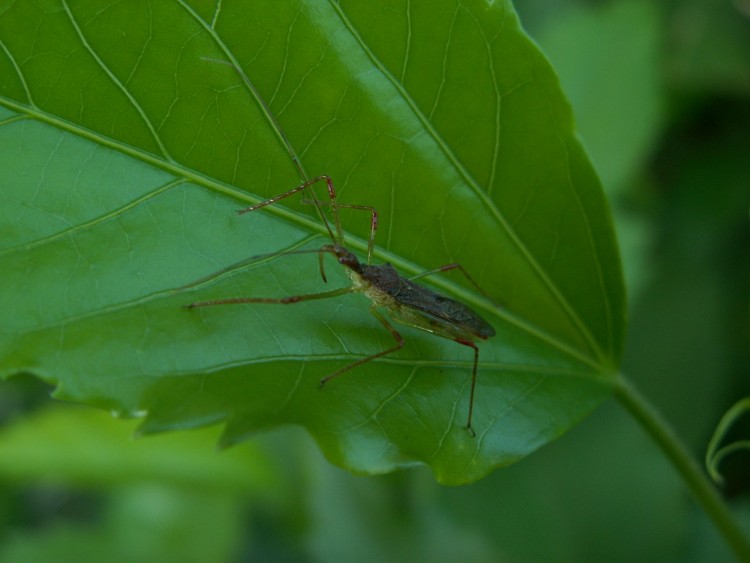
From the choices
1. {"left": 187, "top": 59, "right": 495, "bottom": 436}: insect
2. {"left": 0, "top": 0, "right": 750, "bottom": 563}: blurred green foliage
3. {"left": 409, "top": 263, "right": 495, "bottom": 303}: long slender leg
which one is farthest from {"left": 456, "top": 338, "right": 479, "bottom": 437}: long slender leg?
{"left": 0, "top": 0, "right": 750, "bottom": 563}: blurred green foliage

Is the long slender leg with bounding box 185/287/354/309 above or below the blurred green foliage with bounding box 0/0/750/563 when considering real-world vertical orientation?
above

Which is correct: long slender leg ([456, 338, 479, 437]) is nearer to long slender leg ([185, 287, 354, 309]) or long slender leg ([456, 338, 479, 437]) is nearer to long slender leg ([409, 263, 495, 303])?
long slender leg ([409, 263, 495, 303])

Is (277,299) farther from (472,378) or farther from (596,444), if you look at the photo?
(596,444)

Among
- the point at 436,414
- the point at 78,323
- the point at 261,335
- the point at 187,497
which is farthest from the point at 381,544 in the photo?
the point at 78,323

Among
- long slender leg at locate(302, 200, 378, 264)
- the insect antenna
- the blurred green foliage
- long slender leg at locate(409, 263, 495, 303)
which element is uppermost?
the insect antenna

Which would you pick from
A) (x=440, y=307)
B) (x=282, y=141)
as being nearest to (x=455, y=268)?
(x=440, y=307)

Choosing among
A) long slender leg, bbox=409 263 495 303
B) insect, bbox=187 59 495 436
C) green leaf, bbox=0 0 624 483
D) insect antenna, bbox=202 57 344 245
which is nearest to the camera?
green leaf, bbox=0 0 624 483

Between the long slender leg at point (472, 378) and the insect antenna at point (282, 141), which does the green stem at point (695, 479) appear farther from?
the insect antenna at point (282, 141)
